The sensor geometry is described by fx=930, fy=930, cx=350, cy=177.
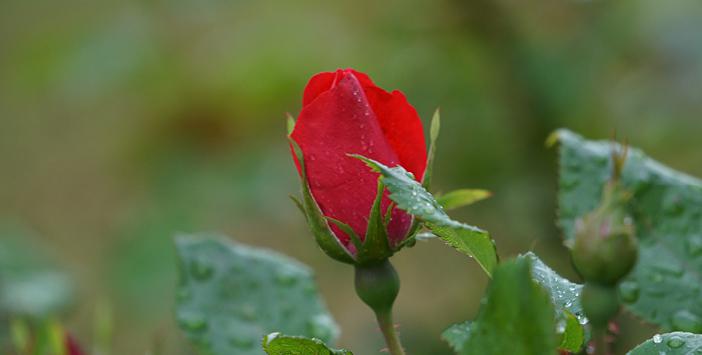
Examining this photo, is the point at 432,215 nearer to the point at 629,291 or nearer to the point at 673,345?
the point at 673,345

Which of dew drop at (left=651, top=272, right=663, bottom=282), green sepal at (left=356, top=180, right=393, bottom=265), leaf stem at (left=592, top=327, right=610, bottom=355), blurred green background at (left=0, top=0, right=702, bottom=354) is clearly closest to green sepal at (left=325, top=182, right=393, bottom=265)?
green sepal at (left=356, top=180, right=393, bottom=265)

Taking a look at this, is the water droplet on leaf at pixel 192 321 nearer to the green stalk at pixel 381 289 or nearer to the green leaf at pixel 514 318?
the green stalk at pixel 381 289

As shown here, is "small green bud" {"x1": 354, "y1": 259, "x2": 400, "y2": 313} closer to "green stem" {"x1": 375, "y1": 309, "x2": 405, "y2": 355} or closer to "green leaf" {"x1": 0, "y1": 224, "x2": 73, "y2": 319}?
"green stem" {"x1": 375, "y1": 309, "x2": 405, "y2": 355}

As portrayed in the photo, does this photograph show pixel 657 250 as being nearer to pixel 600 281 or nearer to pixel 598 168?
pixel 598 168

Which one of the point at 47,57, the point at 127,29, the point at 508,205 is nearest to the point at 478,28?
the point at 508,205

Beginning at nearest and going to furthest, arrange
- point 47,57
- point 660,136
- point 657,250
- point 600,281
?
point 600,281 < point 657,250 < point 660,136 < point 47,57
